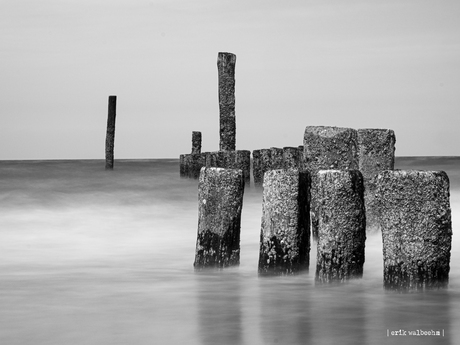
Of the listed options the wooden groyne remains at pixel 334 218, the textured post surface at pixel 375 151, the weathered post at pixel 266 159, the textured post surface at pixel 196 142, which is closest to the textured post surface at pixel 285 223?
the wooden groyne remains at pixel 334 218

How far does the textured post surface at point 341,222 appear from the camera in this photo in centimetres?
822

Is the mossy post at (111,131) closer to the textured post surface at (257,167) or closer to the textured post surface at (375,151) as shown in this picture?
the textured post surface at (257,167)

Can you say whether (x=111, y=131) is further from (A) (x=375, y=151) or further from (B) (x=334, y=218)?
(B) (x=334, y=218)

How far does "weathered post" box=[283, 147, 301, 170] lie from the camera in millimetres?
17188

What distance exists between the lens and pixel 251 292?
8.59 metres

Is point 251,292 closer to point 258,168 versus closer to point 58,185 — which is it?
point 258,168

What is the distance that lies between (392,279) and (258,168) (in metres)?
10.7

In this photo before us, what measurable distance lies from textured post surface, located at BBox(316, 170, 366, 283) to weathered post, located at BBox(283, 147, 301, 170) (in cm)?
878

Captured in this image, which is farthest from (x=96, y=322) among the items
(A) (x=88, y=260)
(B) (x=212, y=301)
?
(A) (x=88, y=260)

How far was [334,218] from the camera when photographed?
27.0 ft

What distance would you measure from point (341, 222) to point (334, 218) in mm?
72

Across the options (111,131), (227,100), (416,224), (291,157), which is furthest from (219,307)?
(111,131)

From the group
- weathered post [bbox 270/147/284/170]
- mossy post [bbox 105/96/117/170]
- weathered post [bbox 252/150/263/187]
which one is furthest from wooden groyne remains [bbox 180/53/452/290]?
mossy post [bbox 105/96/117/170]

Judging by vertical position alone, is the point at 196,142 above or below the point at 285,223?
above
